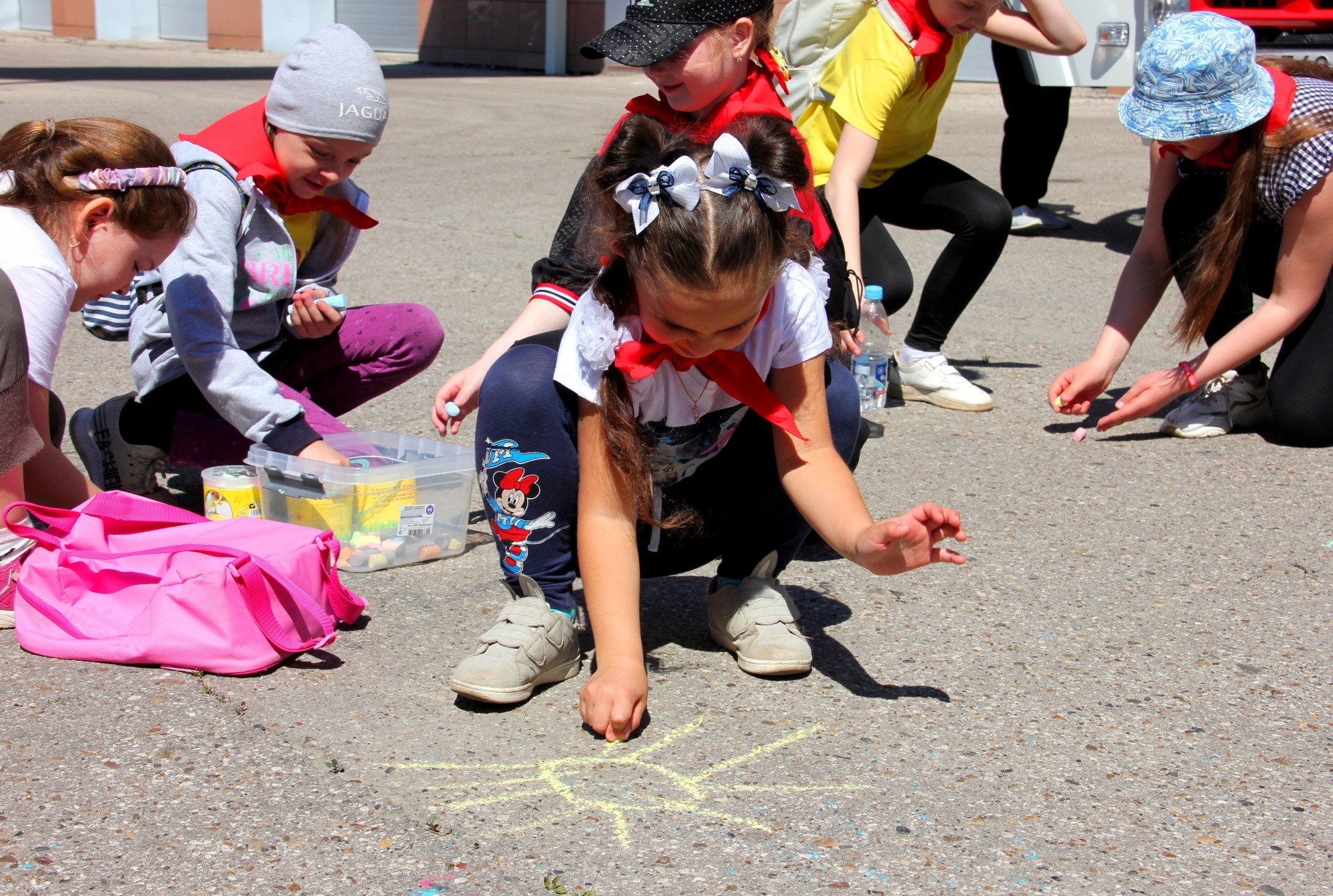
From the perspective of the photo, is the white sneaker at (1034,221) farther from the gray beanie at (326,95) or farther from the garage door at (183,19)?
the garage door at (183,19)

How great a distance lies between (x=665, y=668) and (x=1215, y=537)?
62.4 inches

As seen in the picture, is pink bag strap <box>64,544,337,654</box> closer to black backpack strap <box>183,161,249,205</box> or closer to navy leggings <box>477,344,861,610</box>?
navy leggings <box>477,344,861,610</box>

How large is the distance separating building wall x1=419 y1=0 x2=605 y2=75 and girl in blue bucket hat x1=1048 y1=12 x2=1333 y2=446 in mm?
13474

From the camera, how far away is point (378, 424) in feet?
12.6

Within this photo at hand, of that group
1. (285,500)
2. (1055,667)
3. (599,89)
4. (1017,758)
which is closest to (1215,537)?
(1055,667)

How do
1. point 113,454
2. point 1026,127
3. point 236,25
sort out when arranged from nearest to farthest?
1. point 113,454
2. point 1026,127
3. point 236,25

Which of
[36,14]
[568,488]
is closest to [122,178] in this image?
[568,488]

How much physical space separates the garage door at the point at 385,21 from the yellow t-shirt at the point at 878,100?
16753mm

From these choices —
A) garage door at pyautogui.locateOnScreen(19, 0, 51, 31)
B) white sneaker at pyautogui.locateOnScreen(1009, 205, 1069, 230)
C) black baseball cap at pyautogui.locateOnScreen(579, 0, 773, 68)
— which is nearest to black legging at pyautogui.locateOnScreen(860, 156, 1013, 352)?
black baseball cap at pyautogui.locateOnScreen(579, 0, 773, 68)

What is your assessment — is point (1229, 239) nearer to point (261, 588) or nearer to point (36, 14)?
point (261, 588)

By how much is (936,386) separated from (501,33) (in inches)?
588

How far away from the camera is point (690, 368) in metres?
2.29

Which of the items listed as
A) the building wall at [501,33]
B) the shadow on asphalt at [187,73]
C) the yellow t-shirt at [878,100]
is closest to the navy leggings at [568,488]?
the yellow t-shirt at [878,100]

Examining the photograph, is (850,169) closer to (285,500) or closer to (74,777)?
(285,500)
